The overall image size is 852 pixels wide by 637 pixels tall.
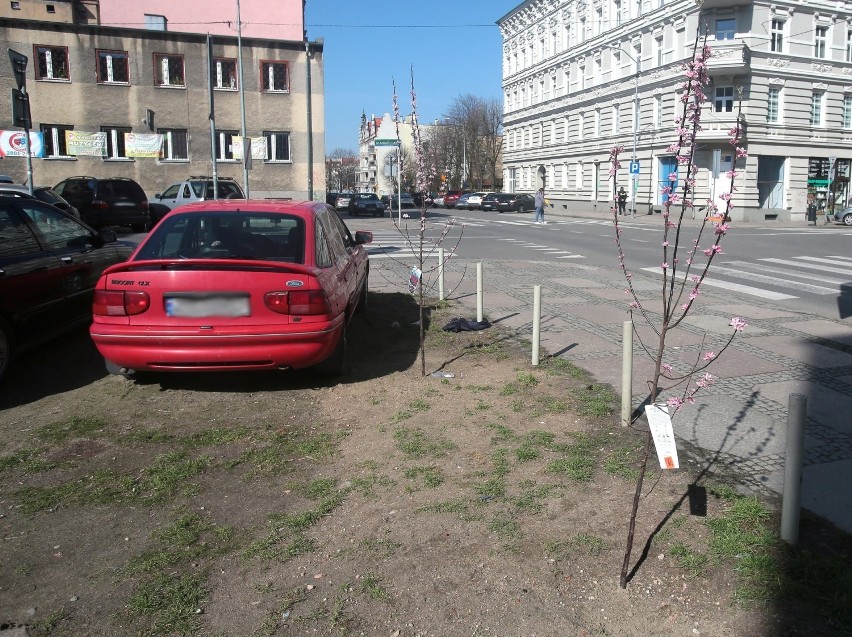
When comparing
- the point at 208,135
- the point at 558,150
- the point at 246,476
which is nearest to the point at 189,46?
the point at 208,135

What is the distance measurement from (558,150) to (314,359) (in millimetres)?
57144

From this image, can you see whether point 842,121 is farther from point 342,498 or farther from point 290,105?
point 342,498

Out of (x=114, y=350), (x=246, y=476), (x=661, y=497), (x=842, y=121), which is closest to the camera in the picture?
(x=661, y=497)

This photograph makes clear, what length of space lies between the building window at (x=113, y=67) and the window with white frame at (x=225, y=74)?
4265 millimetres

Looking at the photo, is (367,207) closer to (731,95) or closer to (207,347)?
(731,95)

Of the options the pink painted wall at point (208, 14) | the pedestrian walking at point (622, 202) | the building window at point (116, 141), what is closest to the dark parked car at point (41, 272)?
the building window at point (116, 141)

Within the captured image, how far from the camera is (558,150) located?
197 ft

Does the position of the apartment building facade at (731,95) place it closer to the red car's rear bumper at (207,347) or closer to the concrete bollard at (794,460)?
the red car's rear bumper at (207,347)

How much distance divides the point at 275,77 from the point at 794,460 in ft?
128

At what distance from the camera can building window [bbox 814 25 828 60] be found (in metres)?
42.2

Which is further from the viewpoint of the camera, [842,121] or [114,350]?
[842,121]

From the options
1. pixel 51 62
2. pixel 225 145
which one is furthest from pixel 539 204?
pixel 51 62

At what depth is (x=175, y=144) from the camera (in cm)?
3831

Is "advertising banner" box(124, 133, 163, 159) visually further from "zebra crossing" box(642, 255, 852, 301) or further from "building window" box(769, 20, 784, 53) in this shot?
"building window" box(769, 20, 784, 53)
